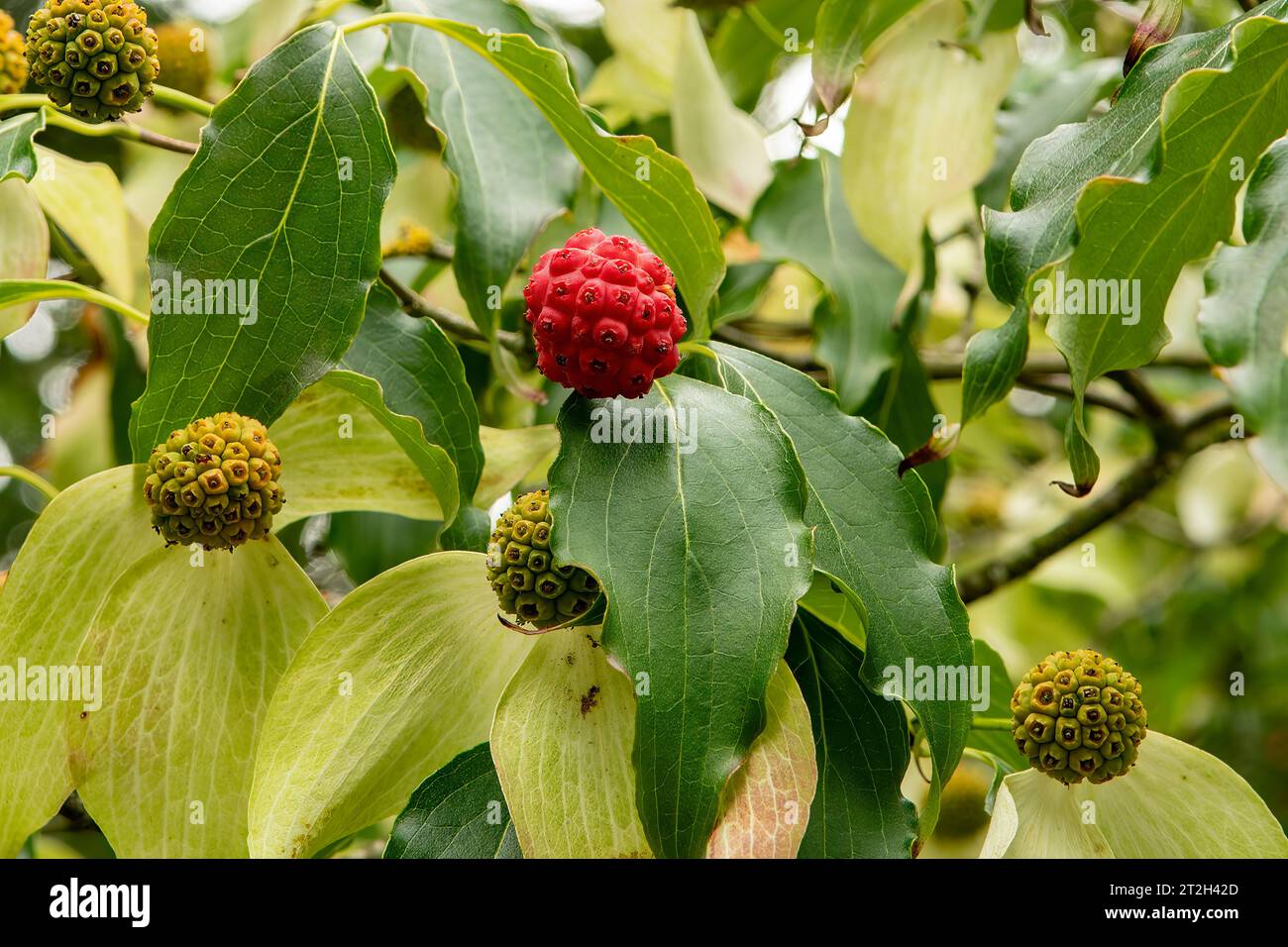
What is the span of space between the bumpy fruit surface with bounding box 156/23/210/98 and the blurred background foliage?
0.07 ft

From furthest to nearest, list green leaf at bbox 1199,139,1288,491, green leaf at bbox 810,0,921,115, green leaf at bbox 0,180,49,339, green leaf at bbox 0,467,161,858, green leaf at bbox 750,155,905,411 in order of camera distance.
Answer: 1. green leaf at bbox 750,155,905,411
2. green leaf at bbox 810,0,921,115
3. green leaf at bbox 0,180,49,339
4. green leaf at bbox 0,467,161,858
5. green leaf at bbox 1199,139,1288,491

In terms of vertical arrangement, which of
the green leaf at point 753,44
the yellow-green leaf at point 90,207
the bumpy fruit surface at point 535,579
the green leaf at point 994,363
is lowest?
the bumpy fruit surface at point 535,579

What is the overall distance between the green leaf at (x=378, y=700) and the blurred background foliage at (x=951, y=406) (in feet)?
0.88

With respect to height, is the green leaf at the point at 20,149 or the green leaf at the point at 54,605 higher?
the green leaf at the point at 20,149

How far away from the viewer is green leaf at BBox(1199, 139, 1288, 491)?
59 centimetres

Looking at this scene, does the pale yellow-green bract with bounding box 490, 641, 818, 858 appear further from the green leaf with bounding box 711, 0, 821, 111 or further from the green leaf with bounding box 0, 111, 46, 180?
the green leaf with bounding box 711, 0, 821, 111

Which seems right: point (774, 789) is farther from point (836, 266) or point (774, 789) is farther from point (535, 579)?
point (836, 266)

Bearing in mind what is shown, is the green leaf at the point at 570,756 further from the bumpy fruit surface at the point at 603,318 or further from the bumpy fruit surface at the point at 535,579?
the bumpy fruit surface at the point at 603,318

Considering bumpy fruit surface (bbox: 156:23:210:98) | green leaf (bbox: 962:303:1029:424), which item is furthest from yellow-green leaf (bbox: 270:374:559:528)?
bumpy fruit surface (bbox: 156:23:210:98)

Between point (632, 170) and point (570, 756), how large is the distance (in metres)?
0.39

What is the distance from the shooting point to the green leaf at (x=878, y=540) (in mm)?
745

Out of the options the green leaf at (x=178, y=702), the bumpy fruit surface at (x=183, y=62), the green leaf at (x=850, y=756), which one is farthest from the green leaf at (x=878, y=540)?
the bumpy fruit surface at (x=183, y=62)

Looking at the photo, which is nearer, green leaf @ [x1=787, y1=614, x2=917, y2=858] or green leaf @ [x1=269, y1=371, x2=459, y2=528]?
green leaf @ [x1=787, y1=614, x2=917, y2=858]

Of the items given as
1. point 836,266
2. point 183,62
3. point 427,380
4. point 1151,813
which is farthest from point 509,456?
point 183,62
